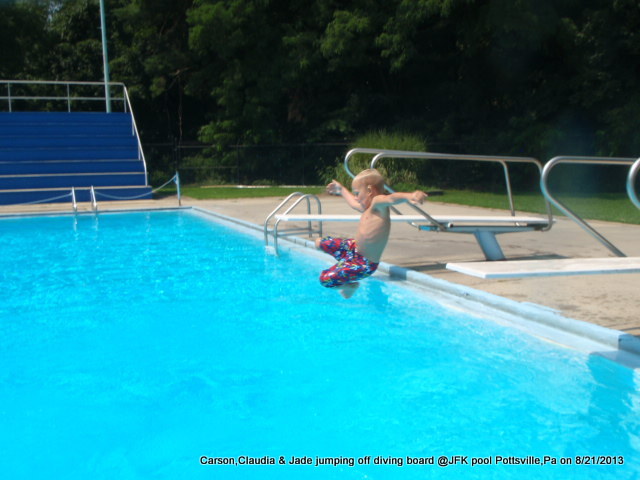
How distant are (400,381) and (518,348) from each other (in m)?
1.13

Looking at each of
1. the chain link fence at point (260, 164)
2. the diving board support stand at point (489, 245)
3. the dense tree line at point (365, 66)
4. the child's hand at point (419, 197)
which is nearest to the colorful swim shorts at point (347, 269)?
the child's hand at point (419, 197)

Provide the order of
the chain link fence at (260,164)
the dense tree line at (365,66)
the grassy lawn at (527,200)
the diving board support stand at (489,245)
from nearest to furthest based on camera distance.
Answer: the diving board support stand at (489,245), the grassy lawn at (527,200), the dense tree line at (365,66), the chain link fence at (260,164)

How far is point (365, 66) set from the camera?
2661 centimetres

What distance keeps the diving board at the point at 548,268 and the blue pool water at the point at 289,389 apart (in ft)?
2.40

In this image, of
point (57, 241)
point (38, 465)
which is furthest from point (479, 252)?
point (57, 241)

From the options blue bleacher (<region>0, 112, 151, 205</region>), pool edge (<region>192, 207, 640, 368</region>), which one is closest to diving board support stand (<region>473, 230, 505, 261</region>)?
pool edge (<region>192, 207, 640, 368</region>)

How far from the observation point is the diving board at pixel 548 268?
448 cm

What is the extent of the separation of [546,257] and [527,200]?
10.2 metres

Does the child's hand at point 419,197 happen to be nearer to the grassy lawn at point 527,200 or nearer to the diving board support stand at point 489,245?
the diving board support stand at point 489,245

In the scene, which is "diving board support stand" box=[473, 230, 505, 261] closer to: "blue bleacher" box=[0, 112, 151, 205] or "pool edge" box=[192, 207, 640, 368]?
"pool edge" box=[192, 207, 640, 368]

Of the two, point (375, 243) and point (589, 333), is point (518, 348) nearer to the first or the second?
point (589, 333)

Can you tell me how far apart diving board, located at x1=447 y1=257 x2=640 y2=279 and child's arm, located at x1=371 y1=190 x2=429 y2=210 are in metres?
0.64

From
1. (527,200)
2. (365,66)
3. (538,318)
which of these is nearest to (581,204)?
(527,200)

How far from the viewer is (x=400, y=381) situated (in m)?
4.74
